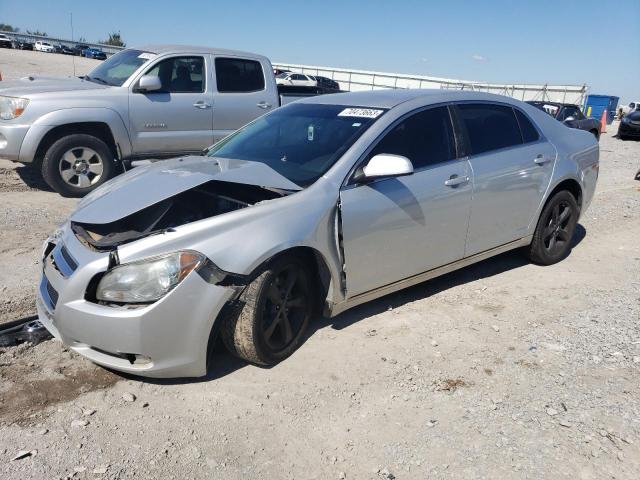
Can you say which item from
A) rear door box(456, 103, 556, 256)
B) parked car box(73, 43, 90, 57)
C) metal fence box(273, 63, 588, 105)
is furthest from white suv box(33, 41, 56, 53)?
rear door box(456, 103, 556, 256)

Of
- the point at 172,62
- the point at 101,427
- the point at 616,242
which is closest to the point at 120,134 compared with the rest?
the point at 172,62

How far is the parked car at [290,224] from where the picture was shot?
9.63 feet

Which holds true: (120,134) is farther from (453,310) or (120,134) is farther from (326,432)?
(326,432)

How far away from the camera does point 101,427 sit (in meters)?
2.81

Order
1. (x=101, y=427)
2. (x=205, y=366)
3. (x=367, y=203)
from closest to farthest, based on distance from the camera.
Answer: (x=101, y=427)
(x=205, y=366)
(x=367, y=203)

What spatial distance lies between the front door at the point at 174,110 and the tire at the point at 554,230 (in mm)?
4846

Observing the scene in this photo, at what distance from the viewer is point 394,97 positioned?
14.1ft

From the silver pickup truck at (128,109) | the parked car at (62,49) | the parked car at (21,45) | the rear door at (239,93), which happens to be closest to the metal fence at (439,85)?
the rear door at (239,93)

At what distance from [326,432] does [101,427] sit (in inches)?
45.0

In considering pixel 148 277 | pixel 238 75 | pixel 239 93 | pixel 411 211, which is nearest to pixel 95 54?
pixel 238 75

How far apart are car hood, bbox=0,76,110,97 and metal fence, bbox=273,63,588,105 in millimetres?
15017

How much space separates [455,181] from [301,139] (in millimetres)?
1198

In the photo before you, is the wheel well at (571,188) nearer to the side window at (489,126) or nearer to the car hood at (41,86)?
the side window at (489,126)

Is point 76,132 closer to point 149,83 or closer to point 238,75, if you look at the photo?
point 149,83
